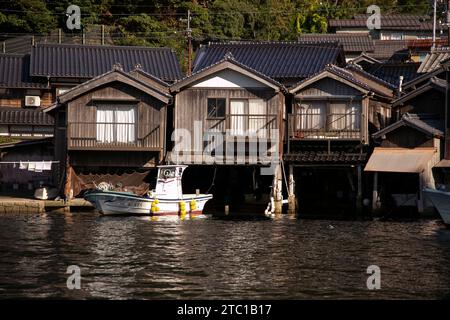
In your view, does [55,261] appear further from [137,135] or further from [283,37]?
[283,37]

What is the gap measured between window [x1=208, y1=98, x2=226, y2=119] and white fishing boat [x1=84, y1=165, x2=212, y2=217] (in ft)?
14.1

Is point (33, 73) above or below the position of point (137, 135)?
above

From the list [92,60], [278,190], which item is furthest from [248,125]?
[92,60]

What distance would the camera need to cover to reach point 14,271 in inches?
906

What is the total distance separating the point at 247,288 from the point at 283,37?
51.6 m

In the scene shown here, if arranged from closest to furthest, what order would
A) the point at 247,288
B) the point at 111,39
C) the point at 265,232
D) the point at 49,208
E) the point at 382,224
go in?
the point at 247,288 < the point at 265,232 < the point at 382,224 < the point at 49,208 < the point at 111,39

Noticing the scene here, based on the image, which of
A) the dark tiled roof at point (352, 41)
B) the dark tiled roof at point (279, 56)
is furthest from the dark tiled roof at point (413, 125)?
the dark tiled roof at point (352, 41)

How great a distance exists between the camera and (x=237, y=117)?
143ft

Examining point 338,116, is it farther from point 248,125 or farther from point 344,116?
point 248,125

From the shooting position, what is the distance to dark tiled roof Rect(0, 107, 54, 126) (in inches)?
2176

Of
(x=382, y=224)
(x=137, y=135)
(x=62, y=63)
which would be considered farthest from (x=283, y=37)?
(x=382, y=224)

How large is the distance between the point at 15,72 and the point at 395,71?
24291mm

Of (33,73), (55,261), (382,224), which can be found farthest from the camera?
(33,73)

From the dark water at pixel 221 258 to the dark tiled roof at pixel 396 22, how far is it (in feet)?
128
